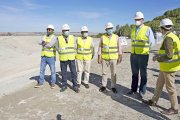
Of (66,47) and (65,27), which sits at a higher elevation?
(65,27)

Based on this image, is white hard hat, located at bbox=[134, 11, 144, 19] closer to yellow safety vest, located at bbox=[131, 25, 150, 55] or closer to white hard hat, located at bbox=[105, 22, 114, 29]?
yellow safety vest, located at bbox=[131, 25, 150, 55]

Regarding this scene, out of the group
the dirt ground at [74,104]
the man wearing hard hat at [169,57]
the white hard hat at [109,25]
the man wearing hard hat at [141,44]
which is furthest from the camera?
the white hard hat at [109,25]

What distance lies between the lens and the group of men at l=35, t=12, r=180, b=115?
5805 millimetres

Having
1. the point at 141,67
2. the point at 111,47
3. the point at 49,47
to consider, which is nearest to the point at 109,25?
the point at 111,47

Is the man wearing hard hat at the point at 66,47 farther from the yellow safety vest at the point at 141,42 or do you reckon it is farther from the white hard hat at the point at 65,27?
the yellow safety vest at the point at 141,42

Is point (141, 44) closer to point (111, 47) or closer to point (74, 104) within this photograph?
point (111, 47)

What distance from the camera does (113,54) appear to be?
7691 mm

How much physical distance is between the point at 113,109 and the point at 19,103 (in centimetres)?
256

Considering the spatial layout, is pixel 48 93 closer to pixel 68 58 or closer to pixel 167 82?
pixel 68 58

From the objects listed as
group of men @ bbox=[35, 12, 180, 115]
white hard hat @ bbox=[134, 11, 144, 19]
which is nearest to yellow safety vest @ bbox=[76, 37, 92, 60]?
group of men @ bbox=[35, 12, 180, 115]

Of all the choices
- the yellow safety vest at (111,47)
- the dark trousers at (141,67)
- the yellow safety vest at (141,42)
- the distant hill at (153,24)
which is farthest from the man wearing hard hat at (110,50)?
the distant hill at (153,24)

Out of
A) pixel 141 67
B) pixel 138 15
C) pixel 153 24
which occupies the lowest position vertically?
pixel 141 67

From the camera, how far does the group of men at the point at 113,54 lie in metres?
5.80

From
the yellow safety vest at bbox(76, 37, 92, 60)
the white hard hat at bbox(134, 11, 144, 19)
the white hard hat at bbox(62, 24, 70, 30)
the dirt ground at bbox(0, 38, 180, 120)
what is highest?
the white hard hat at bbox(134, 11, 144, 19)
